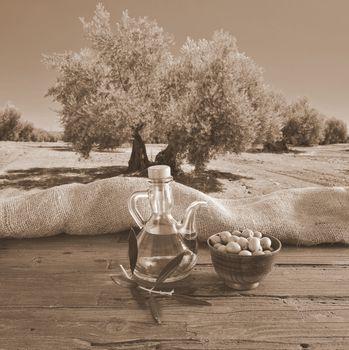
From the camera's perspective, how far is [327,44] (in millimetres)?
5465

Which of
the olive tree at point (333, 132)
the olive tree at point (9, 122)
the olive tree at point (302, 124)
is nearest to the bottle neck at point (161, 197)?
the olive tree at point (302, 124)

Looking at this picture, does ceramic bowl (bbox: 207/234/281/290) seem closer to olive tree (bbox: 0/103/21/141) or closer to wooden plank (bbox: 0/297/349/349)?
wooden plank (bbox: 0/297/349/349)

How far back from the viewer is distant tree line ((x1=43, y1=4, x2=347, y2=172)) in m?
6.33

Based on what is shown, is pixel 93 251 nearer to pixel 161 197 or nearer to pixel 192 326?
pixel 161 197

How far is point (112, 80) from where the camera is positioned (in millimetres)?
6875

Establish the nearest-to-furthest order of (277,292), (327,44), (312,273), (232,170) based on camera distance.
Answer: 1. (277,292)
2. (312,273)
3. (327,44)
4. (232,170)

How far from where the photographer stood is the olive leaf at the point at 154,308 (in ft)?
2.25

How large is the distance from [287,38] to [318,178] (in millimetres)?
2882

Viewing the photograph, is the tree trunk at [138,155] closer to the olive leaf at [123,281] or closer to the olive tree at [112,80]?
the olive tree at [112,80]

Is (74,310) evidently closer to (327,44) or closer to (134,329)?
(134,329)

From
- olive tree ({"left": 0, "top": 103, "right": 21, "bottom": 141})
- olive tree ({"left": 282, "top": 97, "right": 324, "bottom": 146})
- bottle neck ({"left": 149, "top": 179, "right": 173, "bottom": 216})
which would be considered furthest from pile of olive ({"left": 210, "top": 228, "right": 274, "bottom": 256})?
olive tree ({"left": 0, "top": 103, "right": 21, "bottom": 141})

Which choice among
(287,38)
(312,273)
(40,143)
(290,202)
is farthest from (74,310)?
(40,143)

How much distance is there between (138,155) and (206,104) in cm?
170

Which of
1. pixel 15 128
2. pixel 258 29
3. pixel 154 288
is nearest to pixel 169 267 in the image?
pixel 154 288
